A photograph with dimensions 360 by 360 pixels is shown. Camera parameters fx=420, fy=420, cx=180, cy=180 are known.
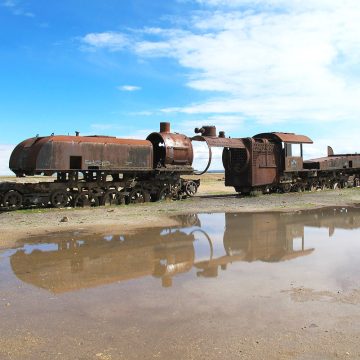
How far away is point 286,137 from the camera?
2494 centimetres

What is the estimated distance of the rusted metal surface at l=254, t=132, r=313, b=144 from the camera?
2453 cm

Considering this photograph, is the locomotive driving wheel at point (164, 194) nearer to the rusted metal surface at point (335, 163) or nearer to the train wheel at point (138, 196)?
the train wheel at point (138, 196)

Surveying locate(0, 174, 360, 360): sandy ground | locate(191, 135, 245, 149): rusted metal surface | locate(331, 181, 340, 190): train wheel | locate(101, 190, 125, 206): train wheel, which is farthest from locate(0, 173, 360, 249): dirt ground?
locate(331, 181, 340, 190): train wheel

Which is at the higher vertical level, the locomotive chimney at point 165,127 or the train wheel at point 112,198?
the locomotive chimney at point 165,127

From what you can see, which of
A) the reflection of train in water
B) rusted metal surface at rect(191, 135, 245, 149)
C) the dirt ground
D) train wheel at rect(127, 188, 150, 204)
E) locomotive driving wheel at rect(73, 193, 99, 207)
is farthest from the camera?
rusted metal surface at rect(191, 135, 245, 149)

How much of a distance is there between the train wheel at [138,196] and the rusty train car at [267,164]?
4.16 m

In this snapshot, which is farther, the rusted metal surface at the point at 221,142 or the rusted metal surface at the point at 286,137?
the rusted metal surface at the point at 286,137

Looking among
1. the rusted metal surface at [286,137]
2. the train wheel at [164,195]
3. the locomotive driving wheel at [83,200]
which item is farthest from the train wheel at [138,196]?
the rusted metal surface at [286,137]

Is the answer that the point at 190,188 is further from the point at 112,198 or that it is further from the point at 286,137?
the point at 286,137

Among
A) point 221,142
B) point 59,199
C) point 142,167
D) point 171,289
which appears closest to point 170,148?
point 142,167

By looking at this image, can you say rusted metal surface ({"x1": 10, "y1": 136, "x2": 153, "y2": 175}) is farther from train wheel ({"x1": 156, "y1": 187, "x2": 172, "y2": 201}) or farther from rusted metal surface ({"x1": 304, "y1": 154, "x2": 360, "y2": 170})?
rusted metal surface ({"x1": 304, "y1": 154, "x2": 360, "y2": 170})

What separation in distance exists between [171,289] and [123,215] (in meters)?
8.66

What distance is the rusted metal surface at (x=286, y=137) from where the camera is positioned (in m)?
24.5

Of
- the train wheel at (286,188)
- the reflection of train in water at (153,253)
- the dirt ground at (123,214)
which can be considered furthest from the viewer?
the train wheel at (286,188)
